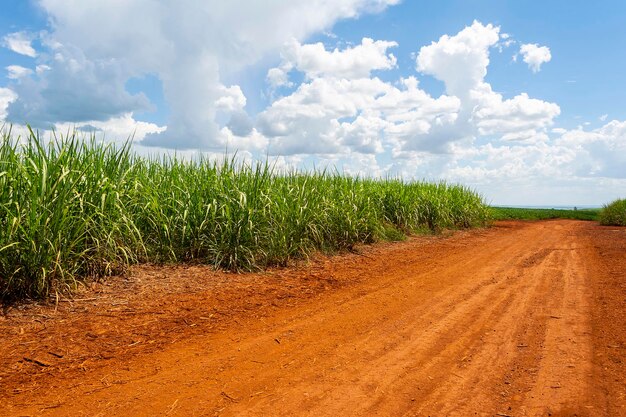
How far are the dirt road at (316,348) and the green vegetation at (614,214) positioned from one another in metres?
20.1

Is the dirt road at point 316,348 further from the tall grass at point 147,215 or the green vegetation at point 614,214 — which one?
the green vegetation at point 614,214

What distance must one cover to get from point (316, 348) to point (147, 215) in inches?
167

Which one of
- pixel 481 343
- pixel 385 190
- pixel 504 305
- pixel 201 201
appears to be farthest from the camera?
pixel 385 190

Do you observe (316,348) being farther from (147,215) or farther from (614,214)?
(614,214)

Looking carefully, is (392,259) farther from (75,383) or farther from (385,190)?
(75,383)

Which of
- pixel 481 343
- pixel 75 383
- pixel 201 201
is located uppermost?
pixel 201 201

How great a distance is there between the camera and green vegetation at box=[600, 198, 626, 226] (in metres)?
23.4

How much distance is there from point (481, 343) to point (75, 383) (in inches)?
140

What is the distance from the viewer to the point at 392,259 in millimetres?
9305

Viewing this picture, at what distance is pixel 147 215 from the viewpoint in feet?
23.0

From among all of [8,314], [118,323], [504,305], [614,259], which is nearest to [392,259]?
[504,305]

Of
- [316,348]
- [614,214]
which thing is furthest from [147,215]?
[614,214]

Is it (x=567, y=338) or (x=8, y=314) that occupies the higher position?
(x=567, y=338)

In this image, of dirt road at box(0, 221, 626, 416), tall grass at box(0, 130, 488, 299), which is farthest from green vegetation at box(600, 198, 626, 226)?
dirt road at box(0, 221, 626, 416)
